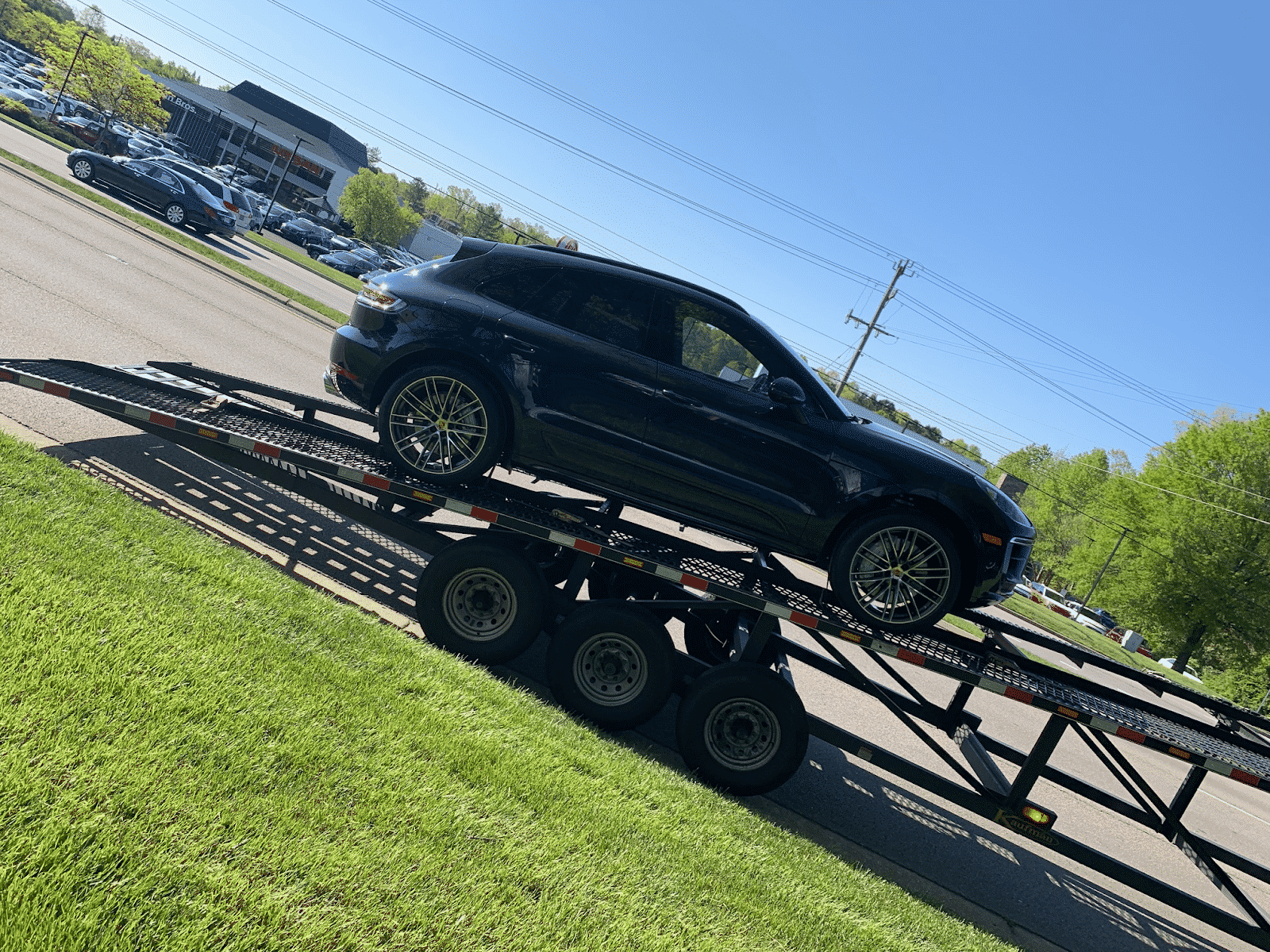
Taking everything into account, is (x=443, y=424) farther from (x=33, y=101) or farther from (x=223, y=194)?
(x=33, y=101)

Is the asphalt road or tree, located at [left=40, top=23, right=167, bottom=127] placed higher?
tree, located at [left=40, top=23, right=167, bottom=127]

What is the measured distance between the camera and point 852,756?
6.58 meters

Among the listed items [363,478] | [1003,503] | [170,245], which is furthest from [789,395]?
[170,245]

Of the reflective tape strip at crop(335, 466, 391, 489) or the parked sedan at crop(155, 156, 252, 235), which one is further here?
the parked sedan at crop(155, 156, 252, 235)

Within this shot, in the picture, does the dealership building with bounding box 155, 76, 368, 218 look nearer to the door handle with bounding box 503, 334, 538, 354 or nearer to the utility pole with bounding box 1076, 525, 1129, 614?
the utility pole with bounding box 1076, 525, 1129, 614

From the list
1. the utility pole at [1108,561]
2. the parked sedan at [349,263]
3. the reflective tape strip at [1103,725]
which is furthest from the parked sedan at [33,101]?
the utility pole at [1108,561]

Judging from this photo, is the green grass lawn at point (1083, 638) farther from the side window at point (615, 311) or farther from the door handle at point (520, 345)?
the door handle at point (520, 345)

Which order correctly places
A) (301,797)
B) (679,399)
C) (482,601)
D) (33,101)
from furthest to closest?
(33,101)
(482,601)
(679,399)
(301,797)

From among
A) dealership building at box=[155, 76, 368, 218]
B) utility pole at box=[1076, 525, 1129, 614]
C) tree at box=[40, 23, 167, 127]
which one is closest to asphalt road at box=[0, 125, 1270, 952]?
utility pole at box=[1076, 525, 1129, 614]

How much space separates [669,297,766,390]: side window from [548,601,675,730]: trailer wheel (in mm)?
1694

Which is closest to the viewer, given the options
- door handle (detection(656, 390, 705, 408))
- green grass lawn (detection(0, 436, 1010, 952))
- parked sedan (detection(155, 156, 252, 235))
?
green grass lawn (detection(0, 436, 1010, 952))

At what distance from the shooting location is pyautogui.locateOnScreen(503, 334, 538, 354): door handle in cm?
559

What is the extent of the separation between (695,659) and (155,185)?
2608cm

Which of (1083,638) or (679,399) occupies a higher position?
(679,399)
